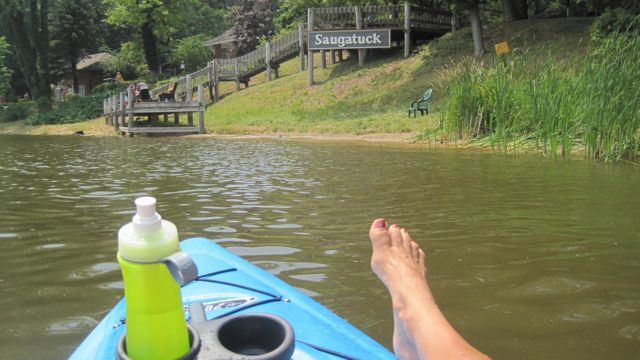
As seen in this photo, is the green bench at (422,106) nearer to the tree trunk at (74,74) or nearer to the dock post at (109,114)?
the dock post at (109,114)

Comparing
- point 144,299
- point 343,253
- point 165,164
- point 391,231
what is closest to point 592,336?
point 391,231

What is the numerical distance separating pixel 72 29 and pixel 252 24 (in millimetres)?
12643

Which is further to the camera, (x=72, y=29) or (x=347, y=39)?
(x=72, y=29)

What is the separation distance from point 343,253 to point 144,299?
2879 millimetres


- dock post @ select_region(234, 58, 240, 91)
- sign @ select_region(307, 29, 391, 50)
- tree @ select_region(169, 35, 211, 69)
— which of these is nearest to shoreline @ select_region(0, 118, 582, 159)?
sign @ select_region(307, 29, 391, 50)

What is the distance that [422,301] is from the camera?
79.0 inches

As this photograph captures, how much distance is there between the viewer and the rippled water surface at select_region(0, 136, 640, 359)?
2881mm

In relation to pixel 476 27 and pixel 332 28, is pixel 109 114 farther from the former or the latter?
pixel 476 27

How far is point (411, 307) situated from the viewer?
1975 millimetres

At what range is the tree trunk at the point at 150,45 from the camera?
38.8 meters

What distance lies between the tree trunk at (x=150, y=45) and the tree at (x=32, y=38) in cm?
705

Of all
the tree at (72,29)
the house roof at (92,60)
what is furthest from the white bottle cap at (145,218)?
the house roof at (92,60)

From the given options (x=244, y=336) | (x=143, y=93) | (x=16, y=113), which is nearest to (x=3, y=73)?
(x=16, y=113)

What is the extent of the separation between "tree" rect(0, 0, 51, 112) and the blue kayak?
3256cm
